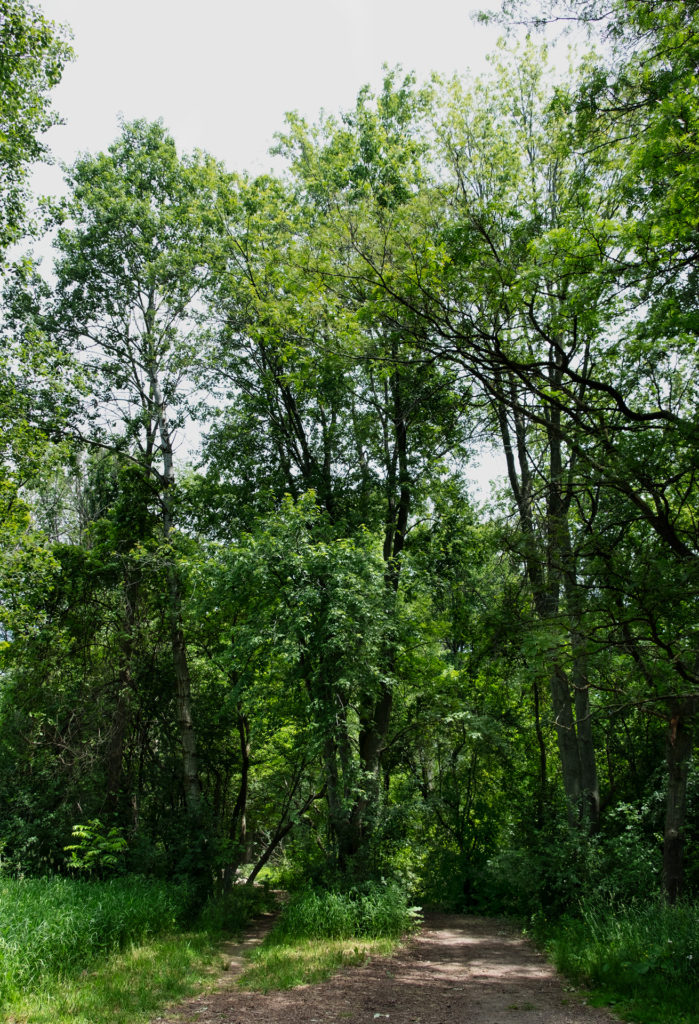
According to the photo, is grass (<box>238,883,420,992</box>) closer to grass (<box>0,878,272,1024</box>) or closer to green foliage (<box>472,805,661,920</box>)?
grass (<box>0,878,272,1024</box>)

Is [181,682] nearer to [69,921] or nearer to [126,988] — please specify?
[69,921]

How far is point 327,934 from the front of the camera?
9562 millimetres

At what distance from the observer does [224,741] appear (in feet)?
56.3

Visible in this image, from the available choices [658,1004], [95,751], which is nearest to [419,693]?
[95,751]

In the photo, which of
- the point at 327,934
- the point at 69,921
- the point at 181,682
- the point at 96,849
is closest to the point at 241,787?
the point at 181,682

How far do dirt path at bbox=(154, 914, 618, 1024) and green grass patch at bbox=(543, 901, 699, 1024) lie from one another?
0.25 meters

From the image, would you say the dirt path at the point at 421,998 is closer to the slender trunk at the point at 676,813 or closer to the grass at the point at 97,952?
the grass at the point at 97,952

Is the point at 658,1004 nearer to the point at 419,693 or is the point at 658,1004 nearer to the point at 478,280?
the point at 478,280

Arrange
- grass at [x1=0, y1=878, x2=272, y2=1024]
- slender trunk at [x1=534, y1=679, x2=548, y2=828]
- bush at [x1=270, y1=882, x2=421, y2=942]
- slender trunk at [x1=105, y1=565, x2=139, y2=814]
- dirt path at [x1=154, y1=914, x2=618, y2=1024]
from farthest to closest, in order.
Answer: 1. slender trunk at [x1=534, y1=679, x2=548, y2=828]
2. slender trunk at [x1=105, y1=565, x2=139, y2=814]
3. bush at [x1=270, y1=882, x2=421, y2=942]
4. dirt path at [x1=154, y1=914, x2=618, y2=1024]
5. grass at [x1=0, y1=878, x2=272, y2=1024]

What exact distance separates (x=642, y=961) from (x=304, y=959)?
4103 mm

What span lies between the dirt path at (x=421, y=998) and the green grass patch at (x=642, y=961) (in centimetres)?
25

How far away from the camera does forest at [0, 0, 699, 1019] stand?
6.86 metres

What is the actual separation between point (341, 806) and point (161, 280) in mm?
12313

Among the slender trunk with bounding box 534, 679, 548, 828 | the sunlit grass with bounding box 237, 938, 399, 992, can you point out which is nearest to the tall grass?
the sunlit grass with bounding box 237, 938, 399, 992
